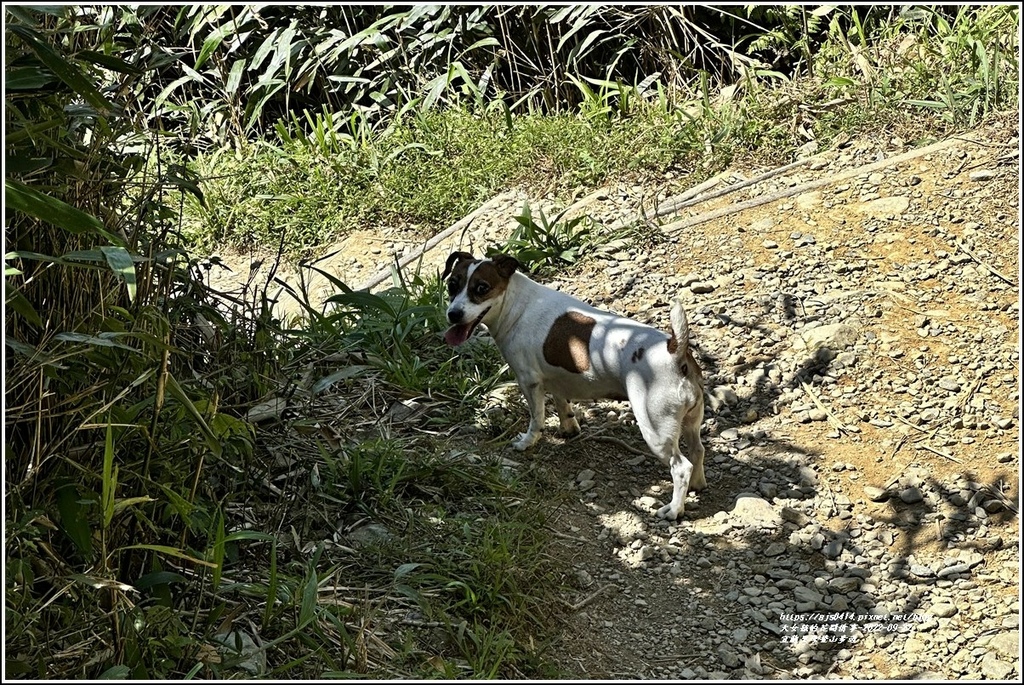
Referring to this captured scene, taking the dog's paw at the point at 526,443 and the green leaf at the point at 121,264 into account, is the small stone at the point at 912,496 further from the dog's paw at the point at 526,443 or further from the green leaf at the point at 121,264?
the green leaf at the point at 121,264

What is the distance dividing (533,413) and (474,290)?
1.97 ft

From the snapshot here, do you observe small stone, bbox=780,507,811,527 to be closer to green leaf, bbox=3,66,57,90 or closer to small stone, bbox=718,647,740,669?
small stone, bbox=718,647,740,669

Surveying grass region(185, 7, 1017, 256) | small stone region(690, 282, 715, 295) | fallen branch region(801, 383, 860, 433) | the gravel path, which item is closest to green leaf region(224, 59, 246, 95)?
grass region(185, 7, 1017, 256)

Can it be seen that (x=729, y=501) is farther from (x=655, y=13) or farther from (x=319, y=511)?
(x=655, y=13)

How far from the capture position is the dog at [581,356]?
4116 mm

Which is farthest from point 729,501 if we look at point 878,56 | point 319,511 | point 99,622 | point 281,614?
point 878,56

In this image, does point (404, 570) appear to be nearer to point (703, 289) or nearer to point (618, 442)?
point (618, 442)

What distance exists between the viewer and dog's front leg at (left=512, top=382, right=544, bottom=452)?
15.1ft

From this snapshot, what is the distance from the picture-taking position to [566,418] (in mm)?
4750

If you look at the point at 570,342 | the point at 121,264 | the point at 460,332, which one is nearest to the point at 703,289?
the point at 570,342

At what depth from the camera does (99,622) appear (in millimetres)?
2812

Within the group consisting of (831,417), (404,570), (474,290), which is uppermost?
(474,290)

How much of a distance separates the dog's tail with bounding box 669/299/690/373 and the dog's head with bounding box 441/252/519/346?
34.4 inches

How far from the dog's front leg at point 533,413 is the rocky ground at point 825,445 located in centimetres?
6
